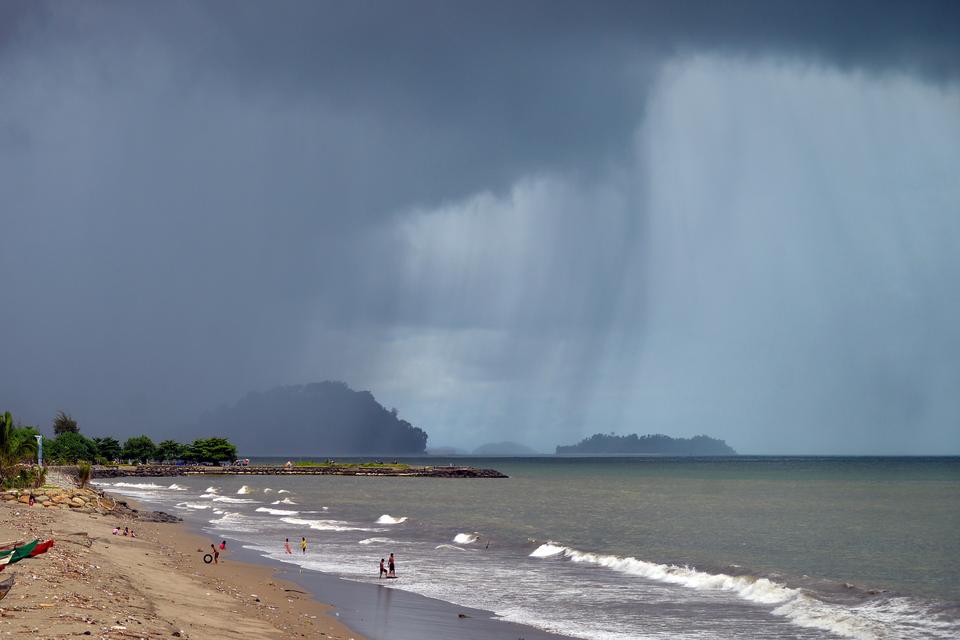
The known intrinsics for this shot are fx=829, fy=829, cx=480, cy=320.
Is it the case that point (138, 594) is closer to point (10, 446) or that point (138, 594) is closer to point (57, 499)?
point (57, 499)

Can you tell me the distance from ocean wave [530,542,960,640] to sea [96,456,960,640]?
0.10m

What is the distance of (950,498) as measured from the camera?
113m

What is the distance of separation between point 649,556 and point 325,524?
32.4 m

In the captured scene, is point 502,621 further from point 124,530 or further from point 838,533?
point 838,533

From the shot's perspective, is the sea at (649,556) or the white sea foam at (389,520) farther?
the white sea foam at (389,520)

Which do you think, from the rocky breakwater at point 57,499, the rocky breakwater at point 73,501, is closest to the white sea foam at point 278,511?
the rocky breakwater at point 73,501

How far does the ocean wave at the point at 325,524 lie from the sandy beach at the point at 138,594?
20583 millimetres

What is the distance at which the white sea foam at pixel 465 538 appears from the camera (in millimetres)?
60375

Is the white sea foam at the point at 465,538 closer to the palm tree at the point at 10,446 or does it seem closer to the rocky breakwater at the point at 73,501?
the rocky breakwater at the point at 73,501

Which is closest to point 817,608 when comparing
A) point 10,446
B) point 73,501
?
point 73,501

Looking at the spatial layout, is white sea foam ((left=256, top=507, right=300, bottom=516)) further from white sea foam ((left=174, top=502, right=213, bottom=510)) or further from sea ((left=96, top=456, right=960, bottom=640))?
white sea foam ((left=174, top=502, right=213, bottom=510))

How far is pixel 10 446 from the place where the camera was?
64750 mm

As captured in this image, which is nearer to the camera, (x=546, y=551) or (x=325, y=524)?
(x=546, y=551)

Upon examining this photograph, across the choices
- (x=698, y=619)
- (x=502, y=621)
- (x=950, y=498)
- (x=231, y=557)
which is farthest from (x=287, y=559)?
(x=950, y=498)
